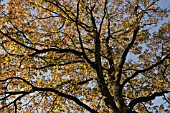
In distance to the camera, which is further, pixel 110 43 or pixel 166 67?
pixel 110 43

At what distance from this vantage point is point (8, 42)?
62.1 ft

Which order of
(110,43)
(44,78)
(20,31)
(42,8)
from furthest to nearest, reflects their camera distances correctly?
(110,43) < (42,8) < (44,78) < (20,31)

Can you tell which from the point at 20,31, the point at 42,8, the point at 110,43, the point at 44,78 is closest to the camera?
the point at 20,31

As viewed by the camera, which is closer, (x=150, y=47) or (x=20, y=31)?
(x=20, y=31)

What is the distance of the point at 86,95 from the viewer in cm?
2134

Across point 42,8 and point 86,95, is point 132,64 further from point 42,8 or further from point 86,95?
point 42,8

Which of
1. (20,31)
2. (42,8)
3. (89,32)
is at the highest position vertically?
(42,8)

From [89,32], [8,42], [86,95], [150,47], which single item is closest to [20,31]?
[8,42]

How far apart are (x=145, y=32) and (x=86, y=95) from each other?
6.80 metres

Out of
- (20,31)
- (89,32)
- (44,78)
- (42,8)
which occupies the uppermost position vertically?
(42,8)

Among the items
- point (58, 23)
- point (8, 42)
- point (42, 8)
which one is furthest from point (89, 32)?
point (8, 42)

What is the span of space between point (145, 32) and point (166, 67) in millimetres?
3301

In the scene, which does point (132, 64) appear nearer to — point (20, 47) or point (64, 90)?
point (64, 90)

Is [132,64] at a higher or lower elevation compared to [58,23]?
Answer: lower
